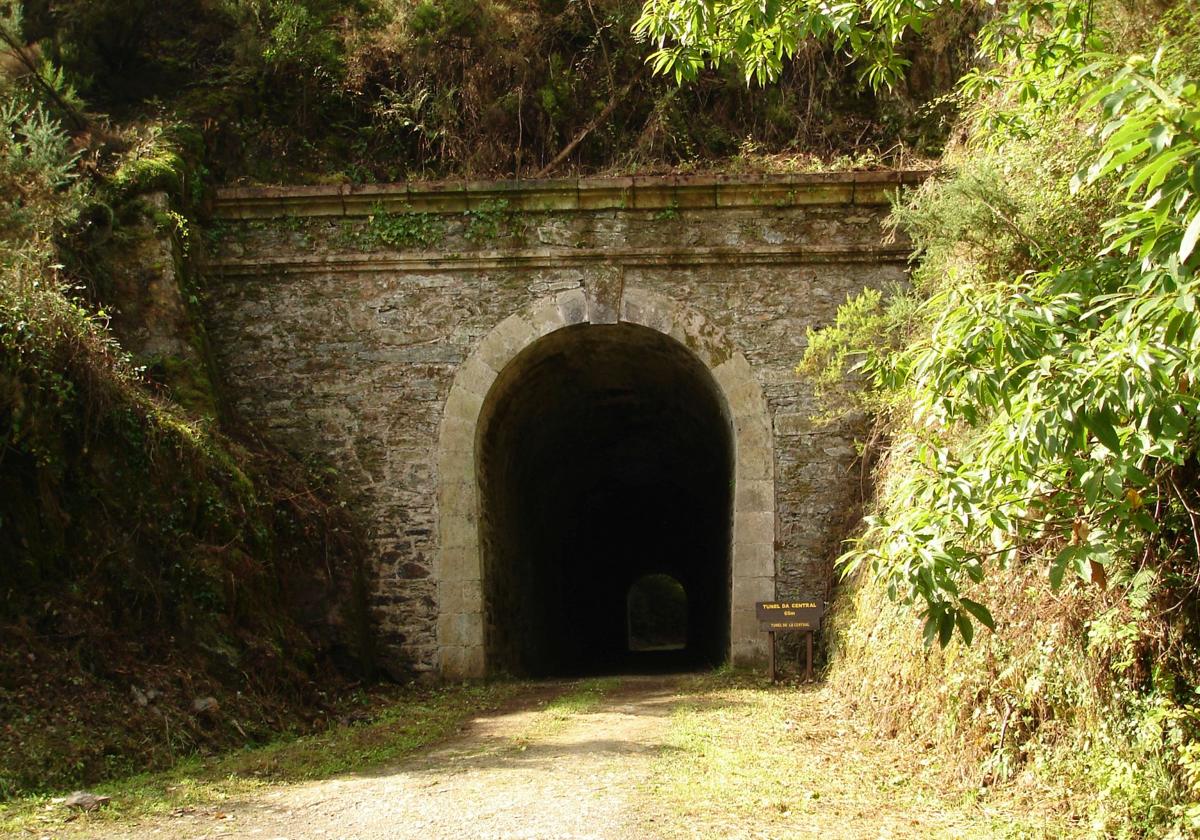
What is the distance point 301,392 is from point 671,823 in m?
6.43

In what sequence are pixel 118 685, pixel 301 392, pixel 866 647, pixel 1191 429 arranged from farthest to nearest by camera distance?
pixel 301 392, pixel 866 647, pixel 118 685, pixel 1191 429

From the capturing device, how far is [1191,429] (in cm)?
399

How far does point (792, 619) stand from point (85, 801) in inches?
217

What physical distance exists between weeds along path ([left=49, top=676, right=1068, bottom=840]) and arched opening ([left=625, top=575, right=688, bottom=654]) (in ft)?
78.0

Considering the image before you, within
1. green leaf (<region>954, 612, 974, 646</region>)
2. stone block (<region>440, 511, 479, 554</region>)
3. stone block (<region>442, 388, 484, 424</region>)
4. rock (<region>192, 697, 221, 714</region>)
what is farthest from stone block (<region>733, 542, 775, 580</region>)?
green leaf (<region>954, 612, 974, 646</region>)

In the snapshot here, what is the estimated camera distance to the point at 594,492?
16375mm

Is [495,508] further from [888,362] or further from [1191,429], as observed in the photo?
[1191,429]

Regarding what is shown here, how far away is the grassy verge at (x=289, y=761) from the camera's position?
15.3 feet

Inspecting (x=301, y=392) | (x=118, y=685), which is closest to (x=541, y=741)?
(x=118, y=685)

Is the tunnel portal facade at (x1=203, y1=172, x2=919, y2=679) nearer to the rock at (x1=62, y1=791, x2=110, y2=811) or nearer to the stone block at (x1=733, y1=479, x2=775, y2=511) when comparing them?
the stone block at (x1=733, y1=479, x2=775, y2=511)

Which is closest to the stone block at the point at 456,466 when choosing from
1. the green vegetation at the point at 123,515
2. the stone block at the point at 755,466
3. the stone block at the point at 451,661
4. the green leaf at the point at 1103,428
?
the green vegetation at the point at 123,515

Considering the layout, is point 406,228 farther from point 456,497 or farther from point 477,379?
point 456,497

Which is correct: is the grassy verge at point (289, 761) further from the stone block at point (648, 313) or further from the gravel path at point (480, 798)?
the stone block at point (648, 313)

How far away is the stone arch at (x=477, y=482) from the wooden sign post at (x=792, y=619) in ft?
1.66
